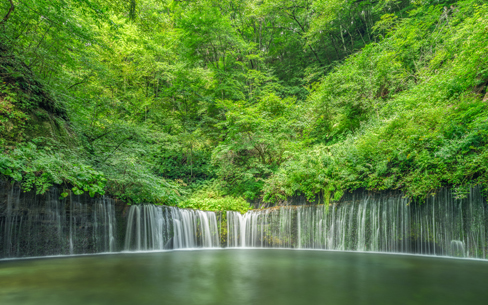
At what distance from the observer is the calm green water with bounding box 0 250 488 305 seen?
8.00ft

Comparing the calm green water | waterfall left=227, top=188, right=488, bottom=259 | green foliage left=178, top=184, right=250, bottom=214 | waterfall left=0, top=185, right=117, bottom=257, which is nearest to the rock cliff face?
waterfall left=0, top=185, right=117, bottom=257

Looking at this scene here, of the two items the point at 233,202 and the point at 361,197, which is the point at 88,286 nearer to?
the point at 361,197

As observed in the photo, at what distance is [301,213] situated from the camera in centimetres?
830

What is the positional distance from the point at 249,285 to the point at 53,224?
546cm

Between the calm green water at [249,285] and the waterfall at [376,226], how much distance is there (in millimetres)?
1257

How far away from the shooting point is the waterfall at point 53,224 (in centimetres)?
534

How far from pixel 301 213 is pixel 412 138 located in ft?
12.9

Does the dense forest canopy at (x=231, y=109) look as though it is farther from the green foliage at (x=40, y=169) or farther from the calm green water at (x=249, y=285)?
the calm green water at (x=249, y=285)

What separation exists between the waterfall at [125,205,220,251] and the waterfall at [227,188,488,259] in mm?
834

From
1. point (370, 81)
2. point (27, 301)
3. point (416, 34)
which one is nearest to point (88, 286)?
point (27, 301)

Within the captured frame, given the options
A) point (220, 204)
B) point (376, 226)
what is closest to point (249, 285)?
point (376, 226)

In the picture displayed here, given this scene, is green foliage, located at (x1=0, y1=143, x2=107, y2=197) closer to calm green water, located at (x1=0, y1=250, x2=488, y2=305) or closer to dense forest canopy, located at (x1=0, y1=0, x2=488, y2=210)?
dense forest canopy, located at (x1=0, y1=0, x2=488, y2=210)

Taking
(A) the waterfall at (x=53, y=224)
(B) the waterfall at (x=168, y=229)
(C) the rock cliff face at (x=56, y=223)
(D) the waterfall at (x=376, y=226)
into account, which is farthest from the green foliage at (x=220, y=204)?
(A) the waterfall at (x=53, y=224)

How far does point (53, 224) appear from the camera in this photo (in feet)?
19.6
